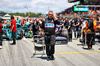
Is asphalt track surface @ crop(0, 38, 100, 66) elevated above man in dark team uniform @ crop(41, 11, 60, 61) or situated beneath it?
situated beneath

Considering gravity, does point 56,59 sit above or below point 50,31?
below

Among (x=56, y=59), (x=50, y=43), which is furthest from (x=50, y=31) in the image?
(x=56, y=59)

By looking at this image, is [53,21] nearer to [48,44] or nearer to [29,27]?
[48,44]

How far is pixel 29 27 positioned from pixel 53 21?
32.2 feet

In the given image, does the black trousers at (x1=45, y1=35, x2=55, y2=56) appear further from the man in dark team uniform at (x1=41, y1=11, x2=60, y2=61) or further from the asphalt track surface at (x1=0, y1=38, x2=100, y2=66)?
the asphalt track surface at (x1=0, y1=38, x2=100, y2=66)

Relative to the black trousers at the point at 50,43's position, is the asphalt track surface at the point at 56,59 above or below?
below

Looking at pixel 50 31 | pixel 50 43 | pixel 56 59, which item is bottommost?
pixel 56 59

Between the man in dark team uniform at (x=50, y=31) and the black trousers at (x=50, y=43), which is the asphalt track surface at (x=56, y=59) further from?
the man in dark team uniform at (x=50, y=31)

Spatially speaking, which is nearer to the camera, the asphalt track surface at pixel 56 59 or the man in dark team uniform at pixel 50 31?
the asphalt track surface at pixel 56 59

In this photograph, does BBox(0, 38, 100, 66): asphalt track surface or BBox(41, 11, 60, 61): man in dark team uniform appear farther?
BBox(41, 11, 60, 61): man in dark team uniform

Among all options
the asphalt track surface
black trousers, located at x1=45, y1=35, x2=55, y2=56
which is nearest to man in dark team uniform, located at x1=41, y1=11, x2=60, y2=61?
black trousers, located at x1=45, y1=35, x2=55, y2=56

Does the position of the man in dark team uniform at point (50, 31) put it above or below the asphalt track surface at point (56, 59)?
above

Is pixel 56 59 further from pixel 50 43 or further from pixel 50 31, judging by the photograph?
pixel 50 31

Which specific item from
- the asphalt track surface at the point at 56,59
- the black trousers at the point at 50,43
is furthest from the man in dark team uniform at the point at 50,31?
the asphalt track surface at the point at 56,59
